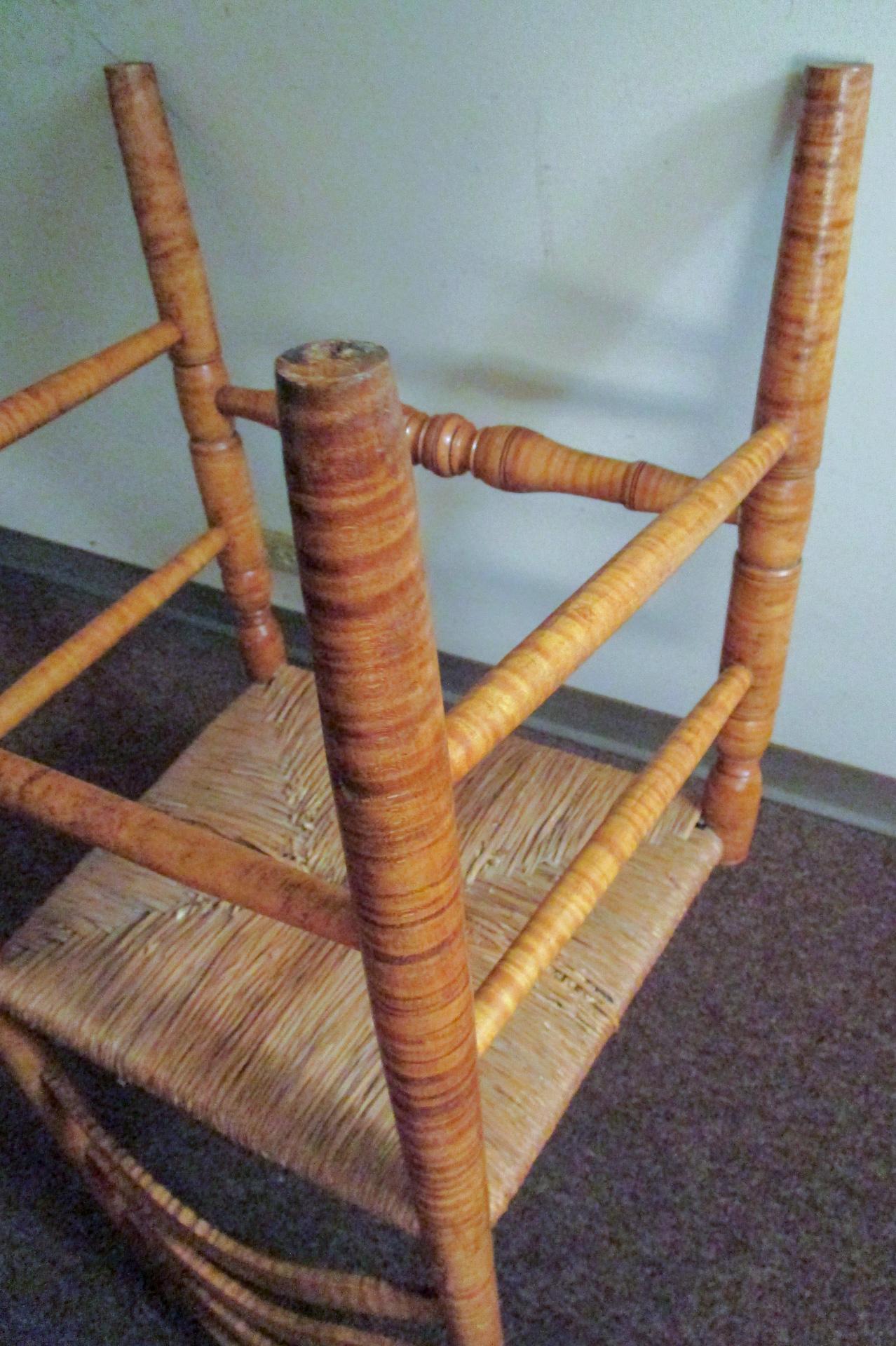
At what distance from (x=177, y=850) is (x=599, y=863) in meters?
0.23

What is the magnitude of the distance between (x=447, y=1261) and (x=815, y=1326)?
0.40m

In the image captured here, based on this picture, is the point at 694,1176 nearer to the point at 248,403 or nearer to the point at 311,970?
the point at 311,970

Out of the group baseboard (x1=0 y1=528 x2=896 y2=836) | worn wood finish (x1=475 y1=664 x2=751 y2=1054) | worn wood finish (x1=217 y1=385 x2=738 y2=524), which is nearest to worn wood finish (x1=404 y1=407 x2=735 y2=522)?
worn wood finish (x1=217 y1=385 x2=738 y2=524)

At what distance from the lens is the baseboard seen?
0.99 meters

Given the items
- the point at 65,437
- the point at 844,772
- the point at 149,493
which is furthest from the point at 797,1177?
the point at 65,437

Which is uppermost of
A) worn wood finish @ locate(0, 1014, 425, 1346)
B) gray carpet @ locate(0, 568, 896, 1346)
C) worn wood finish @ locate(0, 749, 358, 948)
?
worn wood finish @ locate(0, 749, 358, 948)

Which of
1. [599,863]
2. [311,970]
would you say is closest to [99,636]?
[311,970]

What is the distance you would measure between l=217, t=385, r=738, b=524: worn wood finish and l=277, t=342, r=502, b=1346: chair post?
324 mm

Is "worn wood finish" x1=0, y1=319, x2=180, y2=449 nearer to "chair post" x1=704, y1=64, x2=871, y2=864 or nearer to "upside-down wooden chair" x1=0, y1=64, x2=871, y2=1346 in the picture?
"upside-down wooden chair" x1=0, y1=64, x2=871, y2=1346

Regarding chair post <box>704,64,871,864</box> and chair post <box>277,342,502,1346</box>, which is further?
chair post <box>704,64,871,864</box>

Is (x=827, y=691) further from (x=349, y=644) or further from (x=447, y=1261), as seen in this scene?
(x=349, y=644)

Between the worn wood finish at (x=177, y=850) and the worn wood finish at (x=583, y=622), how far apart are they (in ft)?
0.32

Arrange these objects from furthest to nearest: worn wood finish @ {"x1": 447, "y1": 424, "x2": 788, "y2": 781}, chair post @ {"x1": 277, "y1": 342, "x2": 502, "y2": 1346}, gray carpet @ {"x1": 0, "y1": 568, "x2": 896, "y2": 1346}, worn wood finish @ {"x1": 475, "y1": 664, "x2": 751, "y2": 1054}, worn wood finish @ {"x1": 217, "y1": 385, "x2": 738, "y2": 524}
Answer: gray carpet @ {"x1": 0, "y1": 568, "x2": 896, "y2": 1346} → worn wood finish @ {"x1": 217, "y1": 385, "x2": 738, "y2": 524} → worn wood finish @ {"x1": 475, "y1": 664, "x2": 751, "y2": 1054} → worn wood finish @ {"x1": 447, "y1": 424, "x2": 788, "y2": 781} → chair post @ {"x1": 277, "y1": 342, "x2": 502, "y2": 1346}

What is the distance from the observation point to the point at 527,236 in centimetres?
72
